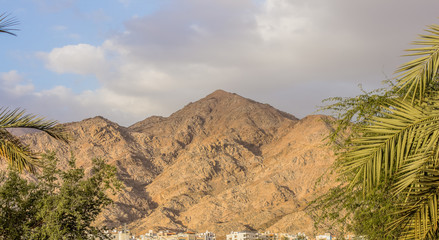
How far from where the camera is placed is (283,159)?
6698 inches

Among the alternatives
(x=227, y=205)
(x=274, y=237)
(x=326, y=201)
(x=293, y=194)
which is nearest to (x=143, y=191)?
(x=227, y=205)

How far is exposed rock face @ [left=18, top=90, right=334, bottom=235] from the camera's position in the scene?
5723 inches

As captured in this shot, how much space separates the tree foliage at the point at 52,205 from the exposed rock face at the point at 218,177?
357ft

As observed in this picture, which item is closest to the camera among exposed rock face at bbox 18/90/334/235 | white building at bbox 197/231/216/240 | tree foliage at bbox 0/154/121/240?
tree foliage at bbox 0/154/121/240

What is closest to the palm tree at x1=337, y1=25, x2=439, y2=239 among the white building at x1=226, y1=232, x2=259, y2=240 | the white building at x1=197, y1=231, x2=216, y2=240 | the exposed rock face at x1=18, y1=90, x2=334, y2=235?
the white building at x1=226, y1=232, x2=259, y2=240

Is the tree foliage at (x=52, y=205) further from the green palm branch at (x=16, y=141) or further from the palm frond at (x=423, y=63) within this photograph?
the palm frond at (x=423, y=63)

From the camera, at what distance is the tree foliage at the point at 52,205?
19.2 meters

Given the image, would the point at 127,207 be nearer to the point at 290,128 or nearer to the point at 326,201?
the point at 290,128

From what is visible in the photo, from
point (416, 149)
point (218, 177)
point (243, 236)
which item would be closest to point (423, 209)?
point (416, 149)

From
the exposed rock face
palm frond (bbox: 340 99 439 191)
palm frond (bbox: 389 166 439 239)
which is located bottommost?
palm frond (bbox: 389 166 439 239)

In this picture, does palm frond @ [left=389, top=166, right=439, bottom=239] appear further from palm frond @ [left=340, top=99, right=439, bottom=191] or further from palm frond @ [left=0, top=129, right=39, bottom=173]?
palm frond @ [left=0, top=129, right=39, bottom=173]

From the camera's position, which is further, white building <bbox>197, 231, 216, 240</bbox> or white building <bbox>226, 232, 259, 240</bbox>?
white building <bbox>197, 231, 216, 240</bbox>

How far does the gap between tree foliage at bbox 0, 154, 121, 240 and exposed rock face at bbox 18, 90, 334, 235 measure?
357ft

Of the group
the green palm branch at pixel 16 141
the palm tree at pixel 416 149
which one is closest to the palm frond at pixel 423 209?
the palm tree at pixel 416 149
